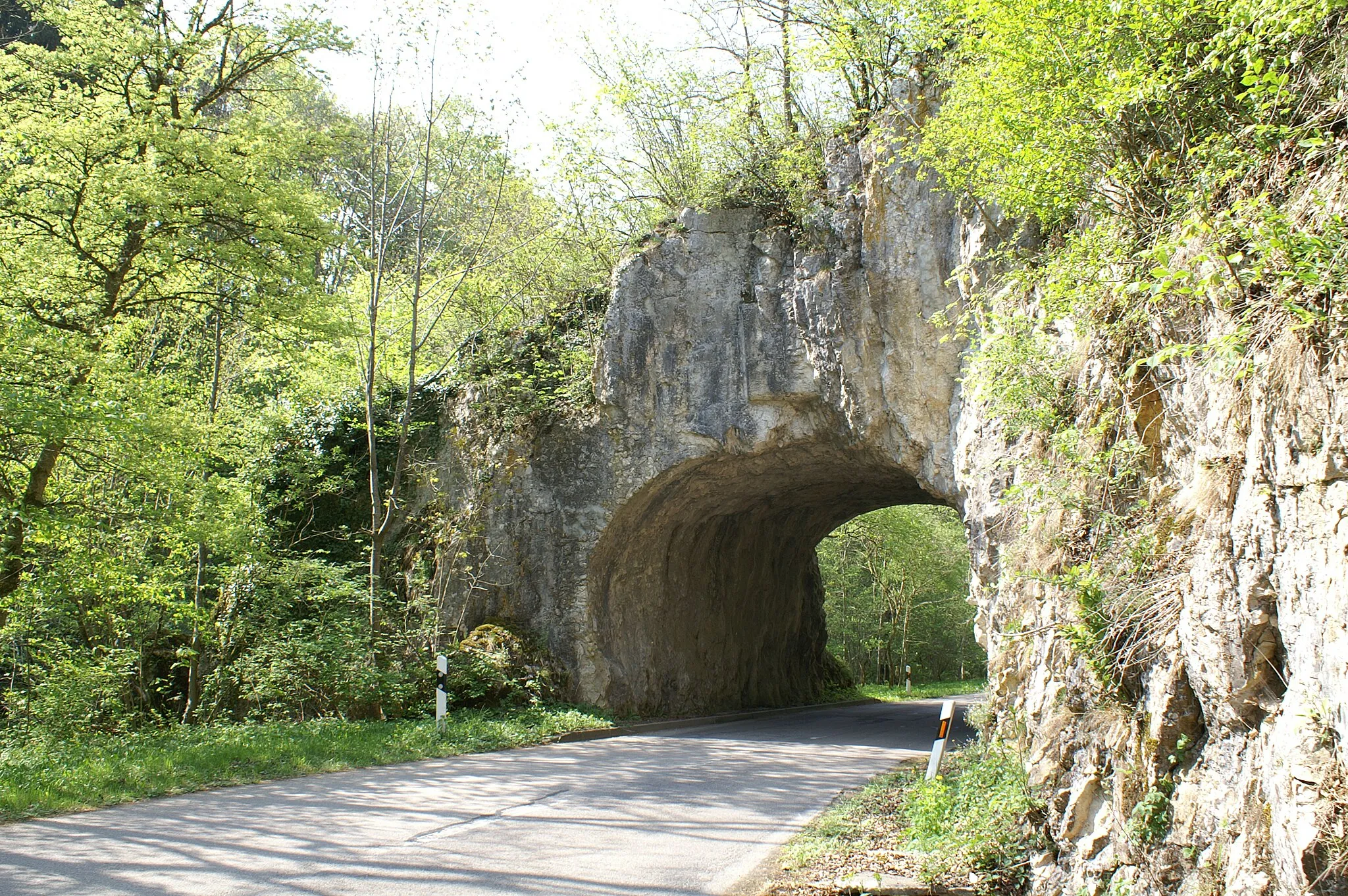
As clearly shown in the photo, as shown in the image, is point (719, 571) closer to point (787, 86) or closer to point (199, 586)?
A: point (787, 86)

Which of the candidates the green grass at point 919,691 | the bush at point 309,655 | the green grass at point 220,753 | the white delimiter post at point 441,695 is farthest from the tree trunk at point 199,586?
the green grass at point 919,691

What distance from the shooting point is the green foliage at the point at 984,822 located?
5.09m

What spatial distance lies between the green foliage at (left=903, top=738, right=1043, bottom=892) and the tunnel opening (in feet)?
22.1

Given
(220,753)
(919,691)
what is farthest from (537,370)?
Answer: (919,691)

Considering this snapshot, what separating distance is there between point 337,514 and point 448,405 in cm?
277

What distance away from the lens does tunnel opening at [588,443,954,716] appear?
1454 cm

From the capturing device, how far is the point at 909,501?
768 inches

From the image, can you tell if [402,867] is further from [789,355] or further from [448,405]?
[448,405]

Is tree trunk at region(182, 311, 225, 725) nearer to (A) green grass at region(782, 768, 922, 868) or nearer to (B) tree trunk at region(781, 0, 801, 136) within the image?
(B) tree trunk at region(781, 0, 801, 136)

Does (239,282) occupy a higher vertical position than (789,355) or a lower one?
higher

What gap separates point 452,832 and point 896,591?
90.3 ft

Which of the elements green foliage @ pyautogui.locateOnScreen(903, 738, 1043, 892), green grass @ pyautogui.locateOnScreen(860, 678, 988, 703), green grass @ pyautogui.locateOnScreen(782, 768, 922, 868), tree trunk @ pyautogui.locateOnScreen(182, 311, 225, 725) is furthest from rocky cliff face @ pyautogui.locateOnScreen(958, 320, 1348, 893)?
green grass @ pyautogui.locateOnScreen(860, 678, 988, 703)

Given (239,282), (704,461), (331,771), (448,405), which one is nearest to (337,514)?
(448,405)

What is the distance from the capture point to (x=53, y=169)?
10.4 metres
